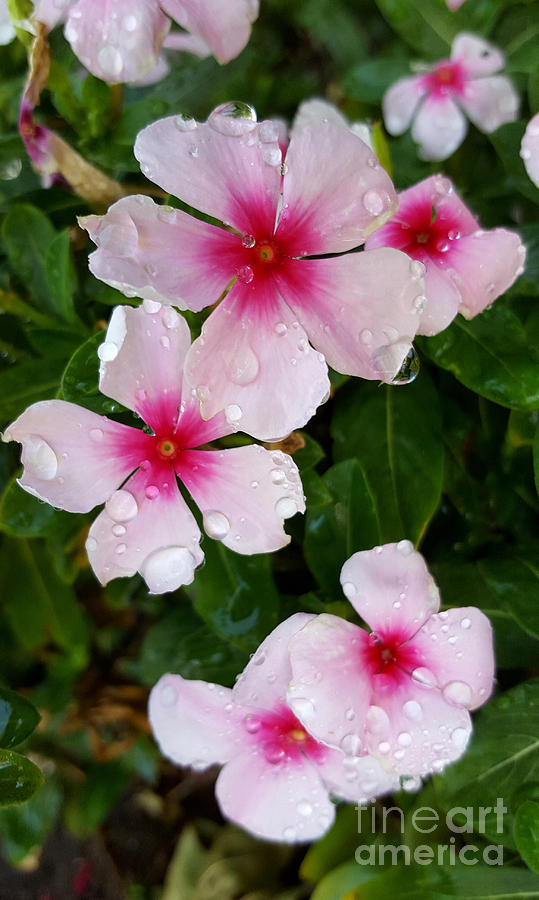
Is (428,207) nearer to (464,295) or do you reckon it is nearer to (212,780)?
(464,295)

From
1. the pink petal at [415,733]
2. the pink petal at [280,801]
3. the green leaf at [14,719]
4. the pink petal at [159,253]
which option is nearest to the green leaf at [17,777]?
the green leaf at [14,719]

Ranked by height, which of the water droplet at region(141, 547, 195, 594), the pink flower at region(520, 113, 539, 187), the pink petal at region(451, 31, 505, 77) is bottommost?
the water droplet at region(141, 547, 195, 594)

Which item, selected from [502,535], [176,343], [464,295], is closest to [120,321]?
[176,343]

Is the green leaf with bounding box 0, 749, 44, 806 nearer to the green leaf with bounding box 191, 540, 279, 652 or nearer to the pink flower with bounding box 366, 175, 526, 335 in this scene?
the green leaf with bounding box 191, 540, 279, 652

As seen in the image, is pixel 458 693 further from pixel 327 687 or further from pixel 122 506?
pixel 122 506

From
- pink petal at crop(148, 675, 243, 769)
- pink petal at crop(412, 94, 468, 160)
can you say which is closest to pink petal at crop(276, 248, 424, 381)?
pink petal at crop(148, 675, 243, 769)

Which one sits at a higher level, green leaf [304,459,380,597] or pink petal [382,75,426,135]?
pink petal [382,75,426,135]

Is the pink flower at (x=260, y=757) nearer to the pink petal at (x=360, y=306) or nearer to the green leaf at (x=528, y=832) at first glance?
the green leaf at (x=528, y=832)
